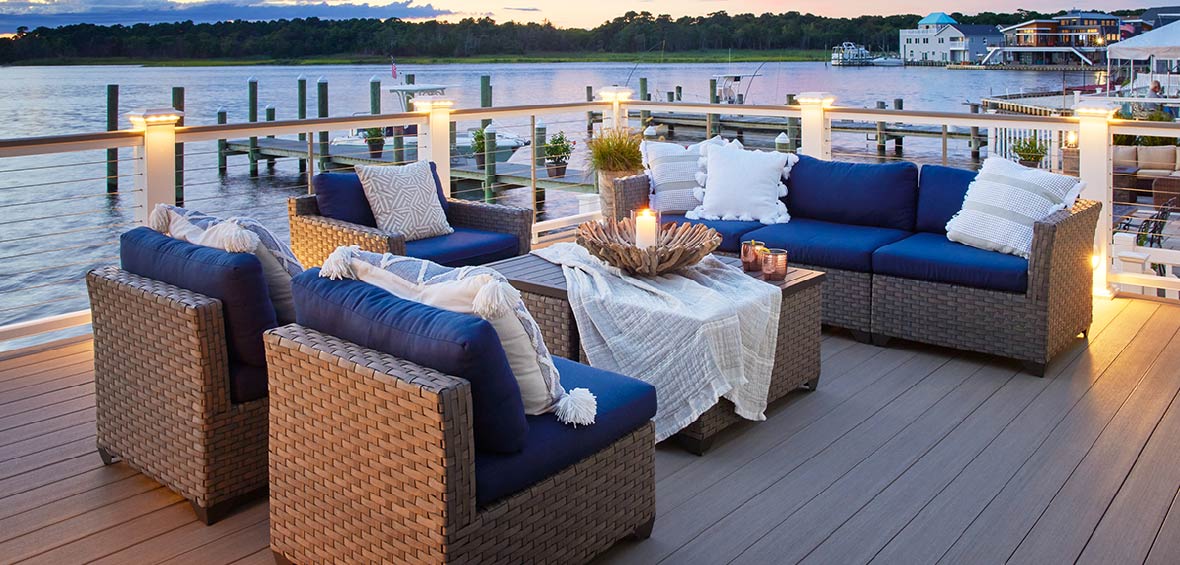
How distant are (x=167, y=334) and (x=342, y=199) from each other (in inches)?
75.0

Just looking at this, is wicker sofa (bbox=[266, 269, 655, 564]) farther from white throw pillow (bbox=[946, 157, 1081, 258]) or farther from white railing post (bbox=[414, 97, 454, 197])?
white railing post (bbox=[414, 97, 454, 197])

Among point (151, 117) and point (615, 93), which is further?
point (615, 93)

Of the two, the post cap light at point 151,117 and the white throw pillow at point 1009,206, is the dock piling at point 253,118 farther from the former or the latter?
the white throw pillow at point 1009,206

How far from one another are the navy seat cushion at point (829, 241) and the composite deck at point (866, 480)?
53cm

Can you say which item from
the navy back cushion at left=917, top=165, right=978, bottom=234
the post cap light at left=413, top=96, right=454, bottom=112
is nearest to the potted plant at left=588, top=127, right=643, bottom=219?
the post cap light at left=413, top=96, right=454, bottom=112

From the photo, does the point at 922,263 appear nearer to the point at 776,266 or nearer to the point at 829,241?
the point at 829,241

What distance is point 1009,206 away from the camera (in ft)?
13.1

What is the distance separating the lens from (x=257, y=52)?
15172 millimetres

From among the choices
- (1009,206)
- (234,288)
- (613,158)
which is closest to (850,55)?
(613,158)

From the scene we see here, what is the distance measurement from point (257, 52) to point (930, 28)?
440 inches

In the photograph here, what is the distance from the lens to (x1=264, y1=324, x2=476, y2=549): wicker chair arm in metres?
1.92

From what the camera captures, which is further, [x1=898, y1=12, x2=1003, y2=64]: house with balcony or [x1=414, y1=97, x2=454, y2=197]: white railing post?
[x1=898, y1=12, x2=1003, y2=64]: house with balcony

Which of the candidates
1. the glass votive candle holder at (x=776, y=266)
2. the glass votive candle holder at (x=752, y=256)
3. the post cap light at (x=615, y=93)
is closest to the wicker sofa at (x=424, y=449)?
the glass votive candle holder at (x=776, y=266)

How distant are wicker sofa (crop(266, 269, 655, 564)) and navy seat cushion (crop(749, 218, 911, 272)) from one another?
201 centimetres
